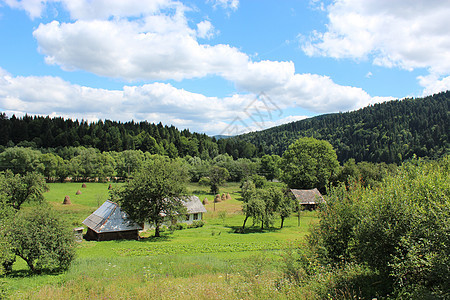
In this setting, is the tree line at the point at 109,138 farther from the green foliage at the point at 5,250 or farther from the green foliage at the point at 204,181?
the green foliage at the point at 5,250

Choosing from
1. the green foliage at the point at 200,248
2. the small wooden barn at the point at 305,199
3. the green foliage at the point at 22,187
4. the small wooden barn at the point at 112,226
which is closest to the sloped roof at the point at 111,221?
the small wooden barn at the point at 112,226

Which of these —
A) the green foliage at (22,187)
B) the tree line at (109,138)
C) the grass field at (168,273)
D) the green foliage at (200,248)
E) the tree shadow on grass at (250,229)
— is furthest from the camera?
the tree line at (109,138)

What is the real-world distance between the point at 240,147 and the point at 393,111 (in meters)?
108

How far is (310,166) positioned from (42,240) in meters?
56.4

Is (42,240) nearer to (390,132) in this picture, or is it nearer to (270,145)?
(390,132)

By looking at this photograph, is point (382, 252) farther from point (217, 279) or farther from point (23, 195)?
point (23, 195)

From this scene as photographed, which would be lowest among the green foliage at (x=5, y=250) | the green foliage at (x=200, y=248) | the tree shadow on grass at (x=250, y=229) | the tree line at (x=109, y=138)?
the tree shadow on grass at (x=250, y=229)

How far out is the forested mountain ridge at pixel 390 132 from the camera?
127744mm

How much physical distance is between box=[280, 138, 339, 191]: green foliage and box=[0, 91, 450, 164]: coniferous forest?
67.6m

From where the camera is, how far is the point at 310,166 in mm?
62719

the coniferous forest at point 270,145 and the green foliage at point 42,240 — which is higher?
the coniferous forest at point 270,145

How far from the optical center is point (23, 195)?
38.5 meters

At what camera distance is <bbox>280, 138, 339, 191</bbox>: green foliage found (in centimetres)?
6225

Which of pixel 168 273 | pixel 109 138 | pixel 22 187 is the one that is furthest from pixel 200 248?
pixel 109 138
